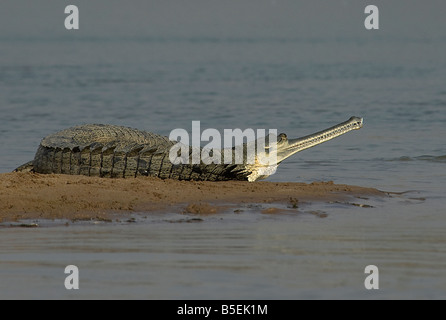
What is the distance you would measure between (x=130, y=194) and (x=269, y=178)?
2532mm

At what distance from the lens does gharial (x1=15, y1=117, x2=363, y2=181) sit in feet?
33.4

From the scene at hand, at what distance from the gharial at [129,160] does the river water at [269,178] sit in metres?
0.63

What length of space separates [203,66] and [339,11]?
53.9m

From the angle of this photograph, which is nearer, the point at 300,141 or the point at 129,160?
the point at 129,160

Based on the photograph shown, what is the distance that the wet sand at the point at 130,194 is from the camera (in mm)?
8602

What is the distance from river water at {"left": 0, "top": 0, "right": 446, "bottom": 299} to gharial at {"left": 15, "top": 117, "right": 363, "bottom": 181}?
630 mm

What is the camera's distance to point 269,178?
11.2 meters

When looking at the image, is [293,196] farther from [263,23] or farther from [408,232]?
[263,23]

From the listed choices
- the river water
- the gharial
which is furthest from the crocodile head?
the river water

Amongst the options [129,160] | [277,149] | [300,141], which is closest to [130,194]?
[129,160]

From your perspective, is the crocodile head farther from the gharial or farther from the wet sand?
the wet sand

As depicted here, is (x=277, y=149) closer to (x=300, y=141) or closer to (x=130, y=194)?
(x=300, y=141)

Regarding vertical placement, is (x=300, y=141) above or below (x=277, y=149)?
above
